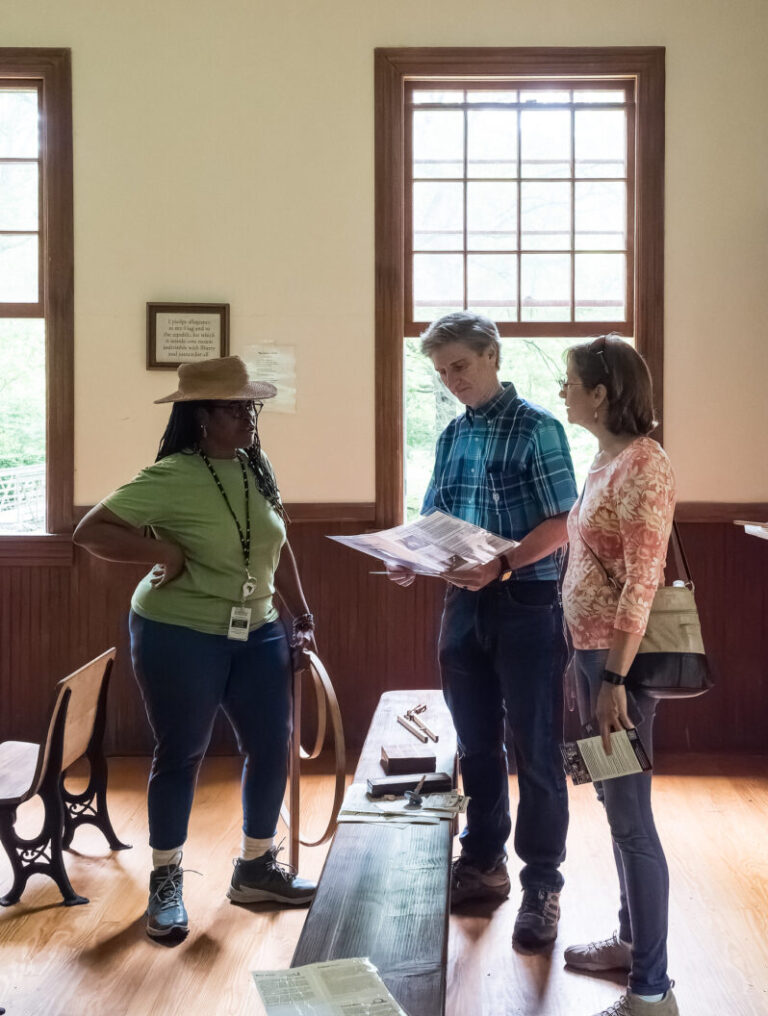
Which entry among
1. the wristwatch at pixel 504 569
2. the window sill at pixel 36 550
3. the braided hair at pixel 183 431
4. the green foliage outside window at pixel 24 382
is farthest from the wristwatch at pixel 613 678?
the green foliage outside window at pixel 24 382

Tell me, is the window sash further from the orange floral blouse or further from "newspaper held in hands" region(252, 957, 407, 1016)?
"newspaper held in hands" region(252, 957, 407, 1016)

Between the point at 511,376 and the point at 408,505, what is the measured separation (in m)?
0.75

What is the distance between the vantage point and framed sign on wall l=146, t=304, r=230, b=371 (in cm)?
402

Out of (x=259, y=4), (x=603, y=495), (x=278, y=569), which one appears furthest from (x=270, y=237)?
(x=603, y=495)

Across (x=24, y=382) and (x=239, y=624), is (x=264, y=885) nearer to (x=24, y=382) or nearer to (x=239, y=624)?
(x=239, y=624)

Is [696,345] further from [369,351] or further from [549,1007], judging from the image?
[549,1007]

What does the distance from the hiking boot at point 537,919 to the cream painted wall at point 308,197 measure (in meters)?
2.03

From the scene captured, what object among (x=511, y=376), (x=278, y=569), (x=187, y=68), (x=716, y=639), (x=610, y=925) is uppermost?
(x=187, y=68)

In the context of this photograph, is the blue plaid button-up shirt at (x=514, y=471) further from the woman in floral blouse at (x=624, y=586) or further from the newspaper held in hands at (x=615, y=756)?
the newspaper held in hands at (x=615, y=756)

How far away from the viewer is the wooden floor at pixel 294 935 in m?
2.16

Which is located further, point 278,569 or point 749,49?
point 749,49

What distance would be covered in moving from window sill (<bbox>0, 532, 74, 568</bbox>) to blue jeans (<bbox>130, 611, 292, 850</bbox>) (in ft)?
5.53

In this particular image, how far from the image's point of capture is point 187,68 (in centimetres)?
400

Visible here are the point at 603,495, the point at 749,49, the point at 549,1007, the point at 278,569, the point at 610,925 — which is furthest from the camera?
the point at 749,49
